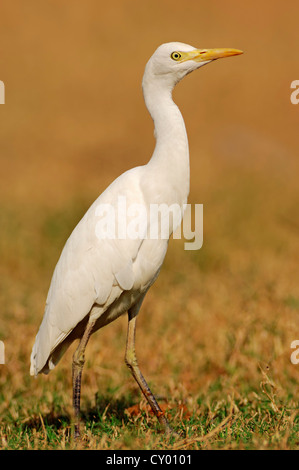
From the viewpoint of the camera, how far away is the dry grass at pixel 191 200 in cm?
368

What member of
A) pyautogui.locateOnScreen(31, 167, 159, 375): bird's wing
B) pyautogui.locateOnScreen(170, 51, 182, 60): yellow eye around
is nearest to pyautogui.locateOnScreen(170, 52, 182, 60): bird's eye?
pyautogui.locateOnScreen(170, 51, 182, 60): yellow eye around

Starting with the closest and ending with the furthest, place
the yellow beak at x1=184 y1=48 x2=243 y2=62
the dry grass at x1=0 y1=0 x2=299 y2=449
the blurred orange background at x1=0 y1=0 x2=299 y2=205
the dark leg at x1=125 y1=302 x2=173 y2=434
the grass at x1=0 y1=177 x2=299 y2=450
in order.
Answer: the grass at x1=0 y1=177 x2=299 y2=450, the yellow beak at x1=184 y1=48 x2=243 y2=62, the dark leg at x1=125 y1=302 x2=173 y2=434, the dry grass at x1=0 y1=0 x2=299 y2=449, the blurred orange background at x1=0 y1=0 x2=299 y2=205

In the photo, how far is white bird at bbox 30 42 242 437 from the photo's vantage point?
318cm

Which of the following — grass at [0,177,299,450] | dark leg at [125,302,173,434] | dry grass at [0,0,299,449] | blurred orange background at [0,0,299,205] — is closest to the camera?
grass at [0,177,299,450]

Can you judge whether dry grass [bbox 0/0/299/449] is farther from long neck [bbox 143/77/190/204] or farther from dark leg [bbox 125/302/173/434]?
long neck [bbox 143/77/190/204]

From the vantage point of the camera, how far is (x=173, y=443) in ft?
9.52

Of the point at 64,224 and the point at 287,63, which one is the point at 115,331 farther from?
the point at 287,63

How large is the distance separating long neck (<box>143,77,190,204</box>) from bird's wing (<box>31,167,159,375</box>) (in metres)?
0.13

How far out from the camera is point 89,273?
3.27 metres

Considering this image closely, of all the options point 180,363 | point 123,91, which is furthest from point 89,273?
point 123,91

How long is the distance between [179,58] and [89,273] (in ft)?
3.68

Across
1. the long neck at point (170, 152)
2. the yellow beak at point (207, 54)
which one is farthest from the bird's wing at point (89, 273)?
the yellow beak at point (207, 54)

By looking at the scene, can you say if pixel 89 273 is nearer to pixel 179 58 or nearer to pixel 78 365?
pixel 78 365

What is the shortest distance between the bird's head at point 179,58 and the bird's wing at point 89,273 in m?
0.49
